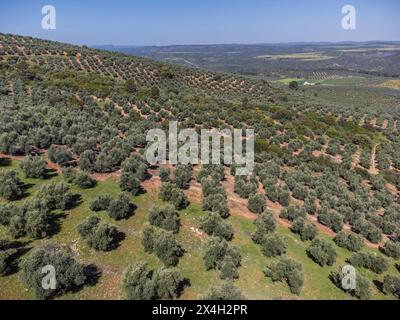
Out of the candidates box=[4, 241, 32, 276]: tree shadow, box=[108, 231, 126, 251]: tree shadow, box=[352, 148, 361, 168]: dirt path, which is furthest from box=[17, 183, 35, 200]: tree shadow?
box=[352, 148, 361, 168]: dirt path

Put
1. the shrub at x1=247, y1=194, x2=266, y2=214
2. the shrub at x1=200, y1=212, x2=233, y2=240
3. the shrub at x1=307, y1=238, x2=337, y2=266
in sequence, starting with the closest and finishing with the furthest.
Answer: the shrub at x1=200, y1=212, x2=233, y2=240
the shrub at x1=307, y1=238, x2=337, y2=266
the shrub at x1=247, y1=194, x2=266, y2=214

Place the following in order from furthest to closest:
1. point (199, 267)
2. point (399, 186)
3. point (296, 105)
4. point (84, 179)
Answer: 1. point (296, 105)
2. point (399, 186)
3. point (84, 179)
4. point (199, 267)

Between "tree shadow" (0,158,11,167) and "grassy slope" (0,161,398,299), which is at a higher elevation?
"tree shadow" (0,158,11,167)

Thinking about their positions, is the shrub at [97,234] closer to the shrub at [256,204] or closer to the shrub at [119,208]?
the shrub at [119,208]

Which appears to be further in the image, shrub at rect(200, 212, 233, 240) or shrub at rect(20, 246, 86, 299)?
shrub at rect(200, 212, 233, 240)

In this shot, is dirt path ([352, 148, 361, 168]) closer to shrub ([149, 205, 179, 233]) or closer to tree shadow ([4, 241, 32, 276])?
shrub ([149, 205, 179, 233])
